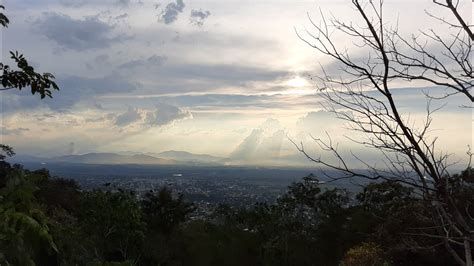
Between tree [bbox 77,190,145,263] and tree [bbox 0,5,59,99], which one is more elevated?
tree [bbox 0,5,59,99]

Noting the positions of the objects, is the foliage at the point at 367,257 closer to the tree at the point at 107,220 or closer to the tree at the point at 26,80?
the tree at the point at 107,220

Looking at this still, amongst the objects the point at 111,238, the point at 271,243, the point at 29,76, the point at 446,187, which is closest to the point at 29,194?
the point at 29,76

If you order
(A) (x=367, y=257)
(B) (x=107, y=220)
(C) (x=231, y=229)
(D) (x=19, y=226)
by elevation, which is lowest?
(C) (x=231, y=229)

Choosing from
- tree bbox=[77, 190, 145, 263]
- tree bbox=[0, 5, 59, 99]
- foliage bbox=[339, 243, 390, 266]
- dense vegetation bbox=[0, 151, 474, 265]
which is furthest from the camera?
tree bbox=[77, 190, 145, 263]

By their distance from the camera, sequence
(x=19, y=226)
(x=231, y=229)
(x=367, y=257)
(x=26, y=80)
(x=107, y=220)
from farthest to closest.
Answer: (x=231, y=229) → (x=107, y=220) → (x=367, y=257) → (x=19, y=226) → (x=26, y=80)

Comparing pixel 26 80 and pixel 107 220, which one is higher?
pixel 26 80

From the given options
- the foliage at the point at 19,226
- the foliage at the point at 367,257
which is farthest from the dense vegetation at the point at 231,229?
the foliage at the point at 19,226

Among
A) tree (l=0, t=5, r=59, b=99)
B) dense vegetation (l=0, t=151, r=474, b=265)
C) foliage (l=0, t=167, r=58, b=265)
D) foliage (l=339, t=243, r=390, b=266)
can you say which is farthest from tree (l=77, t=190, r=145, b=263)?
tree (l=0, t=5, r=59, b=99)

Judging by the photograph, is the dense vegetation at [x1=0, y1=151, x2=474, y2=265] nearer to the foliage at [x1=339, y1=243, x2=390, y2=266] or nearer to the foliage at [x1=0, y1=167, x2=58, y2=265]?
the foliage at [x1=339, y1=243, x2=390, y2=266]

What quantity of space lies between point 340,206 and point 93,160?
7080 inches

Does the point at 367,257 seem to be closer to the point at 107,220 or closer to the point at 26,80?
the point at 107,220

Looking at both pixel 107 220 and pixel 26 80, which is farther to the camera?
pixel 107 220

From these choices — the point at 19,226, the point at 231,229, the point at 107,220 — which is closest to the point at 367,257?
the point at 107,220

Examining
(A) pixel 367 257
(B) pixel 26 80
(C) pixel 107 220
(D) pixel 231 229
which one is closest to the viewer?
(B) pixel 26 80
